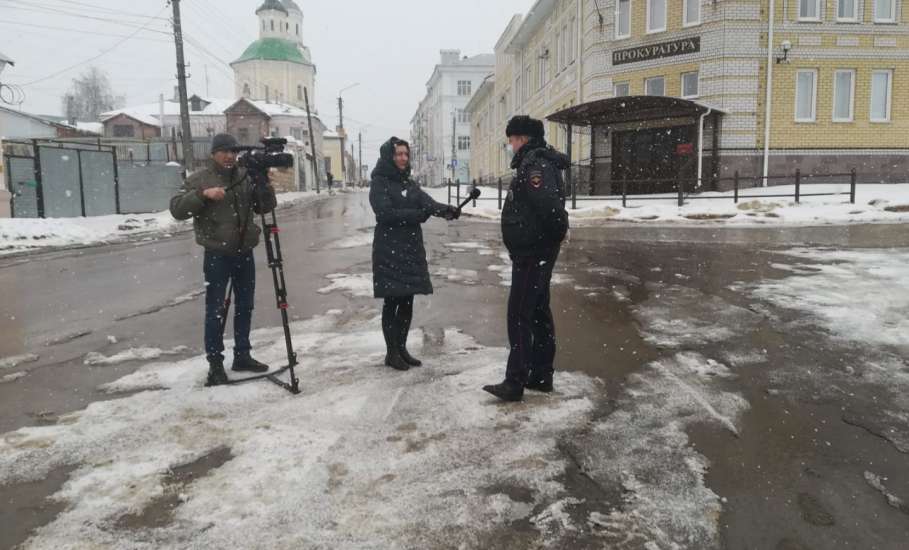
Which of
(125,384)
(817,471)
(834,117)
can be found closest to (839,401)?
(817,471)

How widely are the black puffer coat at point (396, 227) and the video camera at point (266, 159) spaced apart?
2.33 feet

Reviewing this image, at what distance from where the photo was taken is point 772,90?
23312 mm

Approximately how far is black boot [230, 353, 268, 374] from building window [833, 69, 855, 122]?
24909 millimetres

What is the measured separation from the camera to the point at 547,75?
33.5 meters

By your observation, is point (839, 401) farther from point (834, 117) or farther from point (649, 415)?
point (834, 117)

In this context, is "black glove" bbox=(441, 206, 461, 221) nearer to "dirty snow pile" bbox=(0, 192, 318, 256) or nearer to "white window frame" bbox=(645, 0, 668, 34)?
"dirty snow pile" bbox=(0, 192, 318, 256)

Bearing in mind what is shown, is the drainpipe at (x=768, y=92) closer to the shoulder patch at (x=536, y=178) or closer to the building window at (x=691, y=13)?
the building window at (x=691, y=13)

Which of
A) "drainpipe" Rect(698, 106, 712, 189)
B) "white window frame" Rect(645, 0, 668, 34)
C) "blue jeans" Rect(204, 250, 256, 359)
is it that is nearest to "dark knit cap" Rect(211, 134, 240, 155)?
"blue jeans" Rect(204, 250, 256, 359)

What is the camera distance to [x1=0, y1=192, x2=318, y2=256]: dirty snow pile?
15.3 meters

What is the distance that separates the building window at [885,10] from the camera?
2347 cm

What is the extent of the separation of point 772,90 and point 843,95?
2.80 m

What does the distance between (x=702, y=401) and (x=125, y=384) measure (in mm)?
4003

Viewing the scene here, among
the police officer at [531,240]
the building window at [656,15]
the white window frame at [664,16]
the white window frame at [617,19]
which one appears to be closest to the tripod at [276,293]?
the police officer at [531,240]

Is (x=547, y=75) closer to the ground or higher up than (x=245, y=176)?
higher up
